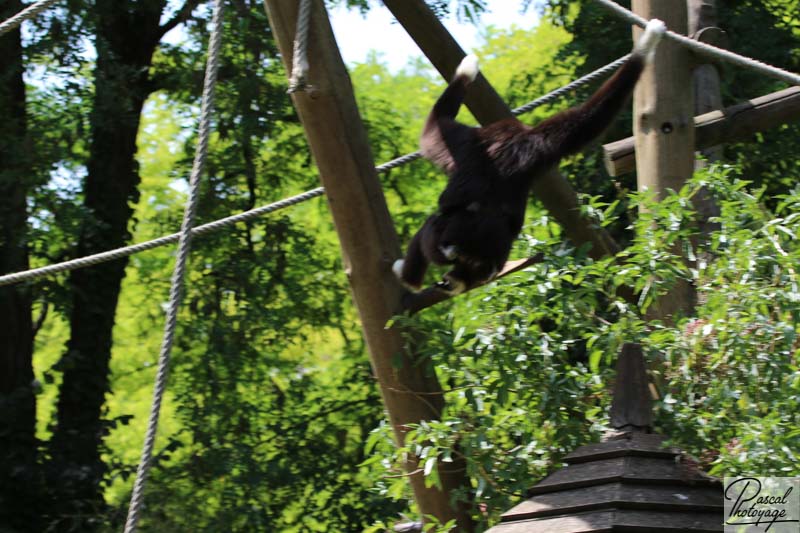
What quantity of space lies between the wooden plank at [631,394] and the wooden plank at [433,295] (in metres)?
0.95

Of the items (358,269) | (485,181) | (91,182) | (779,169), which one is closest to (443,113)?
(485,181)

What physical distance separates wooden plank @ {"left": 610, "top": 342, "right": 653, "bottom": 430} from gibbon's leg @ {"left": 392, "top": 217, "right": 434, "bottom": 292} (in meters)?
1.22

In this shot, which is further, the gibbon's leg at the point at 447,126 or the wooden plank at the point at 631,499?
the gibbon's leg at the point at 447,126

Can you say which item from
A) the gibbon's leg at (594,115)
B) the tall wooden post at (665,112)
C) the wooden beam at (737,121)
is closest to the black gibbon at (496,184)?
the gibbon's leg at (594,115)

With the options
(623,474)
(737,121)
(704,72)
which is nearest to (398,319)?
(623,474)

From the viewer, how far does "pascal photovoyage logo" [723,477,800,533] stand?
3.16 metres

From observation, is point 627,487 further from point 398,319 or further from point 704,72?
point 704,72

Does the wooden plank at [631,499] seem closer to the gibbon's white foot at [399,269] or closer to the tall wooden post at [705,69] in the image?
the gibbon's white foot at [399,269]

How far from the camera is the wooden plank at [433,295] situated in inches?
168

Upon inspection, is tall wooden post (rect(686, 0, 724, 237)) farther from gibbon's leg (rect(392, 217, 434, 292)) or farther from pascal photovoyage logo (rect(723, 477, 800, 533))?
pascal photovoyage logo (rect(723, 477, 800, 533))

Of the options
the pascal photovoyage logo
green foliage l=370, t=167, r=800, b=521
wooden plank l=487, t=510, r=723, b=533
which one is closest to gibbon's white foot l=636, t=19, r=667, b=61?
green foliage l=370, t=167, r=800, b=521

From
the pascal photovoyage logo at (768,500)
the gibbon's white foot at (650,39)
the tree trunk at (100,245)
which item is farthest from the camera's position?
the tree trunk at (100,245)

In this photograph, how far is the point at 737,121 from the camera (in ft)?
17.2

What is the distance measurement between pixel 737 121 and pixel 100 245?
20.8ft
